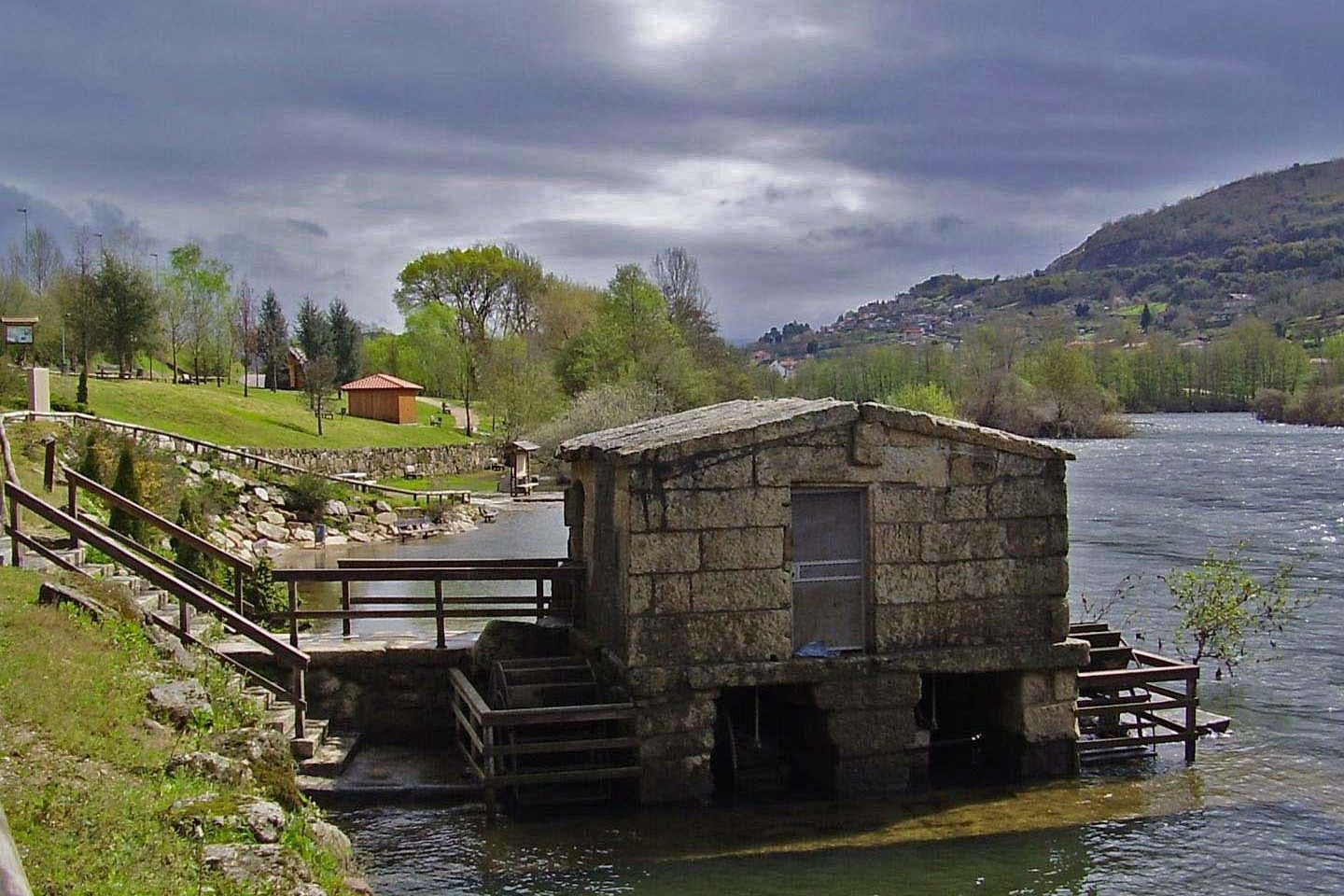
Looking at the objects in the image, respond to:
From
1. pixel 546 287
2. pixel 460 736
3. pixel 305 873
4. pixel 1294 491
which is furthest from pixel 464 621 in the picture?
pixel 546 287

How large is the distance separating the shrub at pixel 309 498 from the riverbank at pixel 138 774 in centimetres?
2847

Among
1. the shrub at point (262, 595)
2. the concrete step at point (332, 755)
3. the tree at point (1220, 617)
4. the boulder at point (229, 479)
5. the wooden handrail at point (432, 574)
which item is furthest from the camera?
the boulder at point (229, 479)

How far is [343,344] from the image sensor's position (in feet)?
287

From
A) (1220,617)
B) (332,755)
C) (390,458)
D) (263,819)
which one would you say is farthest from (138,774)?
(390,458)

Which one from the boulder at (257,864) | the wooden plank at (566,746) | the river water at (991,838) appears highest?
the boulder at (257,864)

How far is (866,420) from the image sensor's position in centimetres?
1424

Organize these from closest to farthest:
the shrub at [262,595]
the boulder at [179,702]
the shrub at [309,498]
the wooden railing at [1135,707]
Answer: the boulder at [179,702] < the wooden railing at [1135,707] < the shrub at [262,595] < the shrub at [309,498]

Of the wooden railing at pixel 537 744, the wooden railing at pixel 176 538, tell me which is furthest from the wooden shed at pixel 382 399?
the wooden railing at pixel 537 744

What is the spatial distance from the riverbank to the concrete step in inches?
45.3

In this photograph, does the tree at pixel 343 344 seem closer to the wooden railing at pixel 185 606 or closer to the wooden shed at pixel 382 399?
the wooden shed at pixel 382 399

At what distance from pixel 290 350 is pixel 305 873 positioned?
7820 centimetres

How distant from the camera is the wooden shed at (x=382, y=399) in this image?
7050 centimetres

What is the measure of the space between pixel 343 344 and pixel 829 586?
256 ft

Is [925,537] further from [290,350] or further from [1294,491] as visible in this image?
[290,350]
